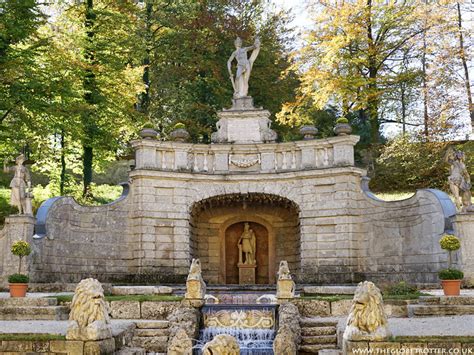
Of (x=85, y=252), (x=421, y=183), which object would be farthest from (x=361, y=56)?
(x=85, y=252)

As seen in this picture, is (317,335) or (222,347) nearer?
(222,347)

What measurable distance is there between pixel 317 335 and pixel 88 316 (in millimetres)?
4705

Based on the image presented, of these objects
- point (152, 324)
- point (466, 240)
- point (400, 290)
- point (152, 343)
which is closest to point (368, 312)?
point (152, 343)

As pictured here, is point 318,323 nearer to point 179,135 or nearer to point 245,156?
point 245,156

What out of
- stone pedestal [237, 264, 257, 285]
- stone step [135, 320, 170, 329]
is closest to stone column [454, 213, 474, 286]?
stone pedestal [237, 264, 257, 285]

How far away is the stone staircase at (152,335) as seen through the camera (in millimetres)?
11727

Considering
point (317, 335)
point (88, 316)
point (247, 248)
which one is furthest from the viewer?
point (247, 248)

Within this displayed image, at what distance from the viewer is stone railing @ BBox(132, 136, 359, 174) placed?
19984 mm

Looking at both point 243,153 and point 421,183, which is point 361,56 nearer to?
point 421,183

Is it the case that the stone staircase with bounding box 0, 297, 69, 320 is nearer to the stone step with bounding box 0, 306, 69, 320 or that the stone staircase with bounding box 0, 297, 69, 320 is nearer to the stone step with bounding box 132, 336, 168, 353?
the stone step with bounding box 0, 306, 69, 320

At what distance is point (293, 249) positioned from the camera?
21.5 metres

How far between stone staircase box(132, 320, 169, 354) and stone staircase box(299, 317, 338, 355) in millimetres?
2750

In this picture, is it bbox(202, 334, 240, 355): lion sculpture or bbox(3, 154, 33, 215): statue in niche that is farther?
bbox(3, 154, 33, 215): statue in niche

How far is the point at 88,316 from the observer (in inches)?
375
